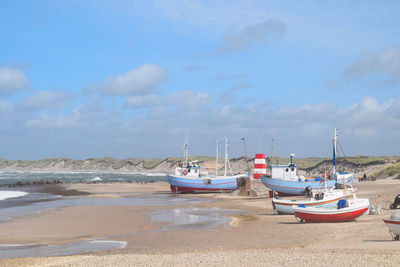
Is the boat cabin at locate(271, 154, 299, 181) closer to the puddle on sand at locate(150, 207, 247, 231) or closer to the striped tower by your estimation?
the striped tower

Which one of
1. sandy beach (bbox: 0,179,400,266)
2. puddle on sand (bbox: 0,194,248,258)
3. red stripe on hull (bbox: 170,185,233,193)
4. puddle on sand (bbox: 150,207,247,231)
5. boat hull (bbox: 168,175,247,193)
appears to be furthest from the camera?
red stripe on hull (bbox: 170,185,233,193)

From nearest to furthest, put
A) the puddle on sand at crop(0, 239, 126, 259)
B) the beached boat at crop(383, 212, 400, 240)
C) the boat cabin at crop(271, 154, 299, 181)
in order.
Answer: the beached boat at crop(383, 212, 400, 240), the puddle on sand at crop(0, 239, 126, 259), the boat cabin at crop(271, 154, 299, 181)

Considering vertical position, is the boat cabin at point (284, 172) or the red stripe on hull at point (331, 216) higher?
the boat cabin at point (284, 172)

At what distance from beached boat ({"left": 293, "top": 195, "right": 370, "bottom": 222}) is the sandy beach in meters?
0.51

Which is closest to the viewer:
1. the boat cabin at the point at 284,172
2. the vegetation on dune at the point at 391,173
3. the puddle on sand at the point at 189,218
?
the puddle on sand at the point at 189,218

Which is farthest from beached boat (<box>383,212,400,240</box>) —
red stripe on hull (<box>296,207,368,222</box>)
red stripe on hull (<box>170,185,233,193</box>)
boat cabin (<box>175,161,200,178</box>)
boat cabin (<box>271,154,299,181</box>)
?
boat cabin (<box>175,161,200,178</box>)

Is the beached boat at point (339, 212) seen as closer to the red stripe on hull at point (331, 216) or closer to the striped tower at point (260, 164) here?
the red stripe on hull at point (331, 216)

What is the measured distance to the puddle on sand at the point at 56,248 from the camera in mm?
17055

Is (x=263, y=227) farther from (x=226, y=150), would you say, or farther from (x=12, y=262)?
(x=226, y=150)

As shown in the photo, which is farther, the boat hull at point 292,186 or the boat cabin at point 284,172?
the boat cabin at point 284,172

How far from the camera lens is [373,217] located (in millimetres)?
24406

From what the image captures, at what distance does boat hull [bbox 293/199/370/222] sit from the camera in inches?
917

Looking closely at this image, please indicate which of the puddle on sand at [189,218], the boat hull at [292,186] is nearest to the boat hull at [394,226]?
the puddle on sand at [189,218]

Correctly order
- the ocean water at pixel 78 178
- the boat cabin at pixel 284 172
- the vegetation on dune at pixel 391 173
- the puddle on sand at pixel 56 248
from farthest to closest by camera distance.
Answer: the ocean water at pixel 78 178 → the vegetation on dune at pixel 391 173 → the boat cabin at pixel 284 172 → the puddle on sand at pixel 56 248
